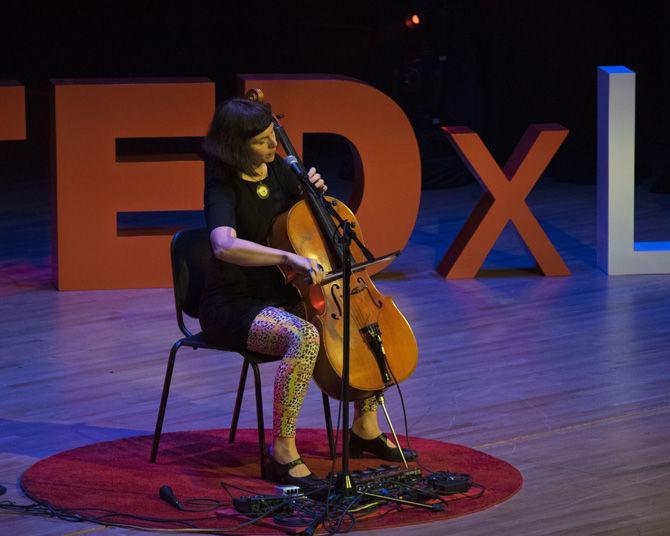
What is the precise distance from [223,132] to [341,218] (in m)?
0.49

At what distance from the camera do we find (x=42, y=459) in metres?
4.66

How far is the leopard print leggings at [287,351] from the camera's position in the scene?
4.34 m

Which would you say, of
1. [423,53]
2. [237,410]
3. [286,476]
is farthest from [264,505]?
[423,53]

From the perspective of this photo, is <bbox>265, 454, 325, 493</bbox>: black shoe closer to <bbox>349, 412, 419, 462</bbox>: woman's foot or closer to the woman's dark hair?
<bbox>349, 412, 419, 462</bbox>: woman's foot

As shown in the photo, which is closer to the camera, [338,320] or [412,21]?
[338,320]

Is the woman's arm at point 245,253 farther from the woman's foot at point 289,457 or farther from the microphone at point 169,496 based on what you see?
the microphone at point 169,496

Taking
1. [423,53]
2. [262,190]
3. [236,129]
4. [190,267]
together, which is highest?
[236,129]

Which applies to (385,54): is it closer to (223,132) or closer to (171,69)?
(171,69)

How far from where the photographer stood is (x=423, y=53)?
1072cm

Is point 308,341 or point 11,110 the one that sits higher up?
point 11,110

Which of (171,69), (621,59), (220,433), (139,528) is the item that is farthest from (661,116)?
(139,528)

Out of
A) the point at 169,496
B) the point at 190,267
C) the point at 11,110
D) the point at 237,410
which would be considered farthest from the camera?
the point at 11,110

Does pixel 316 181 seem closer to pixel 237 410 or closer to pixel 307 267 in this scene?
pixel 307 267

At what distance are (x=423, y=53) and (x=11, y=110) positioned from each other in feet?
13.5
